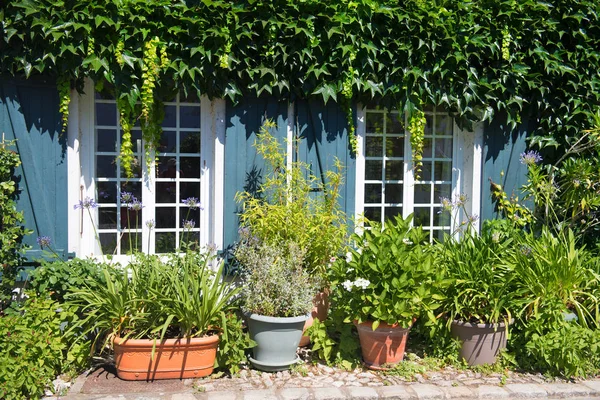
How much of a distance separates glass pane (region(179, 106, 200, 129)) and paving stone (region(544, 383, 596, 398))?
11.6 feet

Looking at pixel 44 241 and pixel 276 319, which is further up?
pixel 44 241

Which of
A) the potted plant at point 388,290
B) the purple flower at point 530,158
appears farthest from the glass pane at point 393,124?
the potted plant at point 388,290

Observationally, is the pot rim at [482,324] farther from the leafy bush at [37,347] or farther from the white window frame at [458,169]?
the leafy bush at [37,347]

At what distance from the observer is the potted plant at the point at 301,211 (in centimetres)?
453

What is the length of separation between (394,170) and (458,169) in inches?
26.0

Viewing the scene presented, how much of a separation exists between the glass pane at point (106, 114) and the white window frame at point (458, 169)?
7.21 feet

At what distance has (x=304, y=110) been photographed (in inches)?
200

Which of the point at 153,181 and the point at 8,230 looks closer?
the point at 8,230

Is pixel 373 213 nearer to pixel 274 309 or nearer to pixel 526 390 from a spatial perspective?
pixel 274 309

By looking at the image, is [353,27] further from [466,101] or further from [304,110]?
[466,101]

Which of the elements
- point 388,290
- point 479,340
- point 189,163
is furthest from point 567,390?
point 189,163

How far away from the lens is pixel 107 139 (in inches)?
197

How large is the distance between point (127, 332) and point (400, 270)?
1963 millimetres

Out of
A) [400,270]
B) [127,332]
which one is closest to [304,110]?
[400,270]
